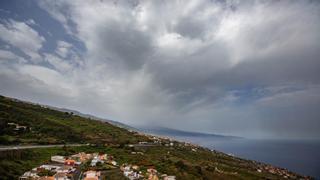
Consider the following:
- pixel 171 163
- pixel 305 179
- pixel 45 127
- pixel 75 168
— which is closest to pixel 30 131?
pixel 45 127

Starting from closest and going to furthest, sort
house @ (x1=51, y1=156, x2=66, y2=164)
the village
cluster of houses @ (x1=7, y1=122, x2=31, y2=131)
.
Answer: the village
house @ (x1=51, y1=156, x2=66, y2=164)
cluster of houses @ (x1=7, y1=122, x2=31, y2=131)

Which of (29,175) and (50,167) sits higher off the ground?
(50,167)

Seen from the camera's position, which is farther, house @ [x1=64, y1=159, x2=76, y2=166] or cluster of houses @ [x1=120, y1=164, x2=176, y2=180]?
house @ [x1=64, y1=159, x2=76, y2=166]

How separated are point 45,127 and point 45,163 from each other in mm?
38244

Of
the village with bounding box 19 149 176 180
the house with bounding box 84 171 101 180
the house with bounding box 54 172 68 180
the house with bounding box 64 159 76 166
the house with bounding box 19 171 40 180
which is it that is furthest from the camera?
the house with bounding box 64 159 76 166

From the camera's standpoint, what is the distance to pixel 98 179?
42469 mm

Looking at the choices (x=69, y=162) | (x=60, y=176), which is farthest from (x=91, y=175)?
(x=69, y=162)

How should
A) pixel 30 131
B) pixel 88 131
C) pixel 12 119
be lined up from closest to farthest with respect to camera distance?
pixel 30 131
pixel 12 119
pixel 88 131

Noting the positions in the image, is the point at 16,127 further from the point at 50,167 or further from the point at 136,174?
the point at 136,174

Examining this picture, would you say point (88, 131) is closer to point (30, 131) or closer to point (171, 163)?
point (30, 131)

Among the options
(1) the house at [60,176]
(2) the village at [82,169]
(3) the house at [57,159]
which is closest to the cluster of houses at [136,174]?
(2) the village at [82,169]

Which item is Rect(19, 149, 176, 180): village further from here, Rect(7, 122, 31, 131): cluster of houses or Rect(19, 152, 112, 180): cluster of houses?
Rect(7, 122, 31, 131): cluster of houses

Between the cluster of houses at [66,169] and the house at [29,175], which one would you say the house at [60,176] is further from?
the house at [29,175]

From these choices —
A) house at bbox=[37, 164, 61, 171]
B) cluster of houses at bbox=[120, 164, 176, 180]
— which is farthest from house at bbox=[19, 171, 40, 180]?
cluster of houses at bbox=[120, 164, 176, 180]
